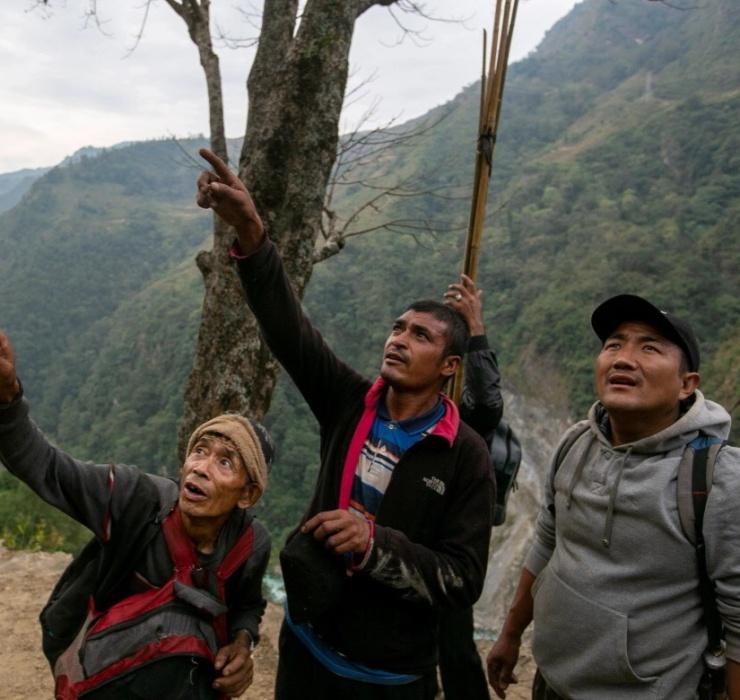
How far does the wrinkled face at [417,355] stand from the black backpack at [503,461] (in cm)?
86

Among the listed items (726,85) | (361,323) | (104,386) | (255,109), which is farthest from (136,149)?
(255,109)

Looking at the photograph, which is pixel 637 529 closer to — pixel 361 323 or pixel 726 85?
pixel 361 323

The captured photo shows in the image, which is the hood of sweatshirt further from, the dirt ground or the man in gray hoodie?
the dirt ground

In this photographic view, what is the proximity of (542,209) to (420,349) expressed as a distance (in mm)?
43876

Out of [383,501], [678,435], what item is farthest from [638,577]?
[383,501]

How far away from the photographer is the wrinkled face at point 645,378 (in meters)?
1.58

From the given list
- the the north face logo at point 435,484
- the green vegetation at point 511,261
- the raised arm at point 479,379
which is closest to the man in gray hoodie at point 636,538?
the the north face logo at point 435,484

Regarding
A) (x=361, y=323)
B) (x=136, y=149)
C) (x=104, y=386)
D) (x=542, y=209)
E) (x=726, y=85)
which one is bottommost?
(x=104, y=386)

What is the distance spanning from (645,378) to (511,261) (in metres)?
37.4

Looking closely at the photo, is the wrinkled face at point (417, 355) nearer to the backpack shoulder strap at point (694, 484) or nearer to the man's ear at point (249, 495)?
the man's ear at point (249, 495)

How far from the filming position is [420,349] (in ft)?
5.79

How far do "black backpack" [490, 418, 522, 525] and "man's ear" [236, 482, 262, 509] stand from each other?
1181 millimetres

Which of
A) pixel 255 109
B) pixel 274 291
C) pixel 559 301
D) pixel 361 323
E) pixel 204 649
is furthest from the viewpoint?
pixel 361 323

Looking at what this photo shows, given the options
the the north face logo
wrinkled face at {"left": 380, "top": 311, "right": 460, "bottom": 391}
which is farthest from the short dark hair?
the the north face logo
